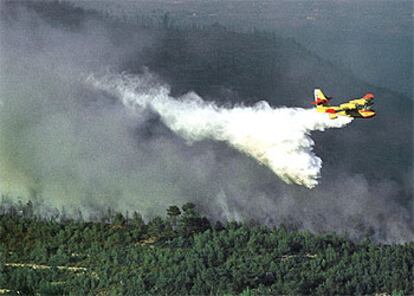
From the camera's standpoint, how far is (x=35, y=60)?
62125 millimetres

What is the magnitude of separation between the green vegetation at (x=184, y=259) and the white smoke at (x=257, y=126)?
326 centimetres

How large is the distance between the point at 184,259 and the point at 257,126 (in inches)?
252

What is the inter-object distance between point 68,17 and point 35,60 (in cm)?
296

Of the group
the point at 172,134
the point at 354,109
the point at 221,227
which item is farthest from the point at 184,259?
the point at 172,134

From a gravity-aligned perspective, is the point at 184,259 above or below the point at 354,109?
below

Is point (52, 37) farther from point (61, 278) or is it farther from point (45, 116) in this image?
point (61, 278)

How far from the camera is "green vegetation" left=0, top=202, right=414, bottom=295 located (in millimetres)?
45469

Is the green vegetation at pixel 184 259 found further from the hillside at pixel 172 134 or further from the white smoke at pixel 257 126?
the white smoke at pixel 257 126

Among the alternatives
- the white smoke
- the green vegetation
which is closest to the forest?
the green vegetation

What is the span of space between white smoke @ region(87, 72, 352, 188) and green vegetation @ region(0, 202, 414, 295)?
3.26 metres

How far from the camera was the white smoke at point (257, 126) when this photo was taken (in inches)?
1908

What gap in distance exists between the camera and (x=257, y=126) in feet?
162

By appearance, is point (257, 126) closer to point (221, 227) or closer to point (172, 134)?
point (221, 227)

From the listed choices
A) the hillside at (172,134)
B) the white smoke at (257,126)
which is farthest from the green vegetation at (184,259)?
the white smoke at (257,126)
